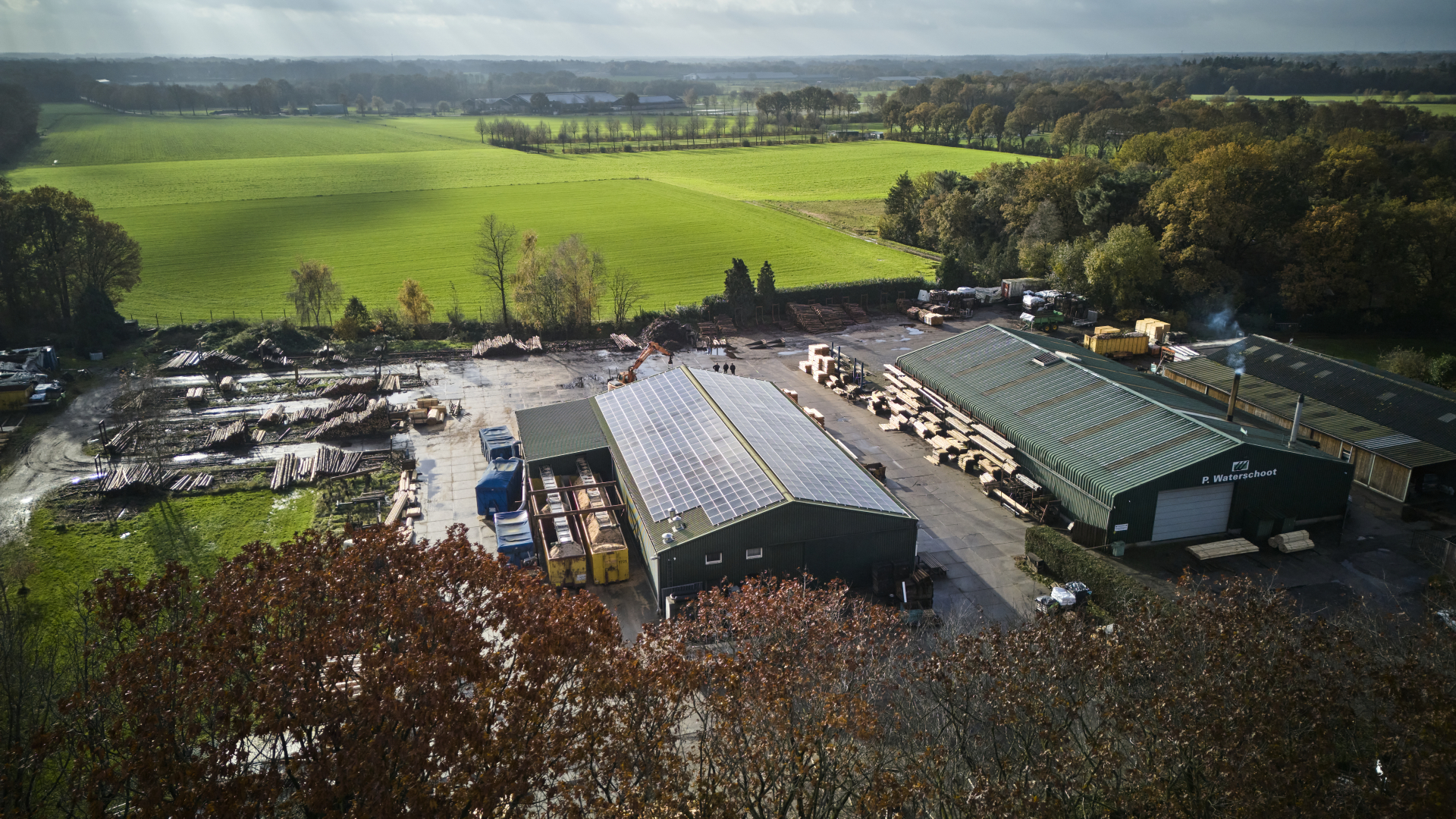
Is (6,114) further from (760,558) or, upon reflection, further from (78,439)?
(760,558)

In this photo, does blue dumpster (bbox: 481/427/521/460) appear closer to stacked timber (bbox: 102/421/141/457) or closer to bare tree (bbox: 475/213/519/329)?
stacked timber (bbox: 102/421/141/457)

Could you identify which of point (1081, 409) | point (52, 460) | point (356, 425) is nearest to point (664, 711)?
point (1081, 409)

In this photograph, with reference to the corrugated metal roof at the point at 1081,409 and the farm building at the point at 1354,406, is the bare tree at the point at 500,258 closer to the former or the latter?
the corrugated metal roof at the point at 1081,409

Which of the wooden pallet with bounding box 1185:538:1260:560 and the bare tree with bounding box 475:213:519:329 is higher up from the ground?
the bare tree with bounding box 475:213:519:329

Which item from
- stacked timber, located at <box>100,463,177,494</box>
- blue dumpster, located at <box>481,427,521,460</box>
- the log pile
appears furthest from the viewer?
the log pile

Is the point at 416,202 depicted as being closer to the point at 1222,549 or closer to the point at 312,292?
the point at 312,292

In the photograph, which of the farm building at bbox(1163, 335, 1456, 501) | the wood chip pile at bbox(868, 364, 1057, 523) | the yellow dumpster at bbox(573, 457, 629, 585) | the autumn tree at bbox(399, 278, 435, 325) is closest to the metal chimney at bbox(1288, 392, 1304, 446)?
the farm building at bbox(1163, 335, 1456, 501)
